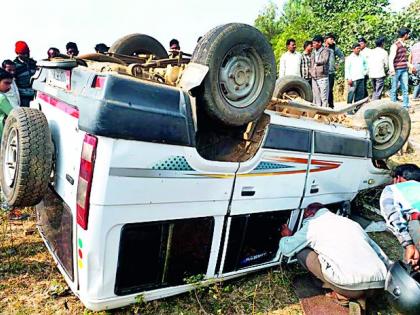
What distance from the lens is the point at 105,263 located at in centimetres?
245

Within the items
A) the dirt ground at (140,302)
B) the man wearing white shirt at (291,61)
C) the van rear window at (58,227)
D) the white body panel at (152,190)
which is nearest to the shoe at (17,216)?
the dirt ground at (140,302)

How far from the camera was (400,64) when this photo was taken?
7.91 metres

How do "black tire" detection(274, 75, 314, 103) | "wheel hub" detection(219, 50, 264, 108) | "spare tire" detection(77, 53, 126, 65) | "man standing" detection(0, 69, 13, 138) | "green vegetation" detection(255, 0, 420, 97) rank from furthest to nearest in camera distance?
"green vegetation" detection(255, 0, 420, 97) → "black tire" detection(274, 75, 314, 103) → "man standing" detection(0, 69, 13, 138) → "spare tire" detection(77, 53, 126, 65) → "wheel hub" detection(219, 50, 264, 108)

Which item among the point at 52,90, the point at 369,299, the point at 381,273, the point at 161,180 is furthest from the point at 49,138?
the point at 369,299

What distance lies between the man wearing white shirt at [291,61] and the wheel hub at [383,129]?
326 cm

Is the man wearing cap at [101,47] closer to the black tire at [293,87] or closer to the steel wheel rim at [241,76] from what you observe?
the black tire at [293,87]

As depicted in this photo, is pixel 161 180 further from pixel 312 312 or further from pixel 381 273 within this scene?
pixel 381 273

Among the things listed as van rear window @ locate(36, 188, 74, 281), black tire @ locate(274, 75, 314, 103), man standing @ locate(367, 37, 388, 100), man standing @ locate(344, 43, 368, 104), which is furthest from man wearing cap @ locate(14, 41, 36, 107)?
man standing @ locate(367, 37, 388, 100)

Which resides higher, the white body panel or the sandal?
the white body panel

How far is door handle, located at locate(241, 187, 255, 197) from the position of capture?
2.97 metres

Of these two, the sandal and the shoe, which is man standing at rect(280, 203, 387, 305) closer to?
the sandal

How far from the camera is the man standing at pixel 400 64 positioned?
779 cm

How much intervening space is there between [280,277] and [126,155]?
200 centimetres

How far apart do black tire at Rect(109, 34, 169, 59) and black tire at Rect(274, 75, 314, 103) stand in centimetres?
151
